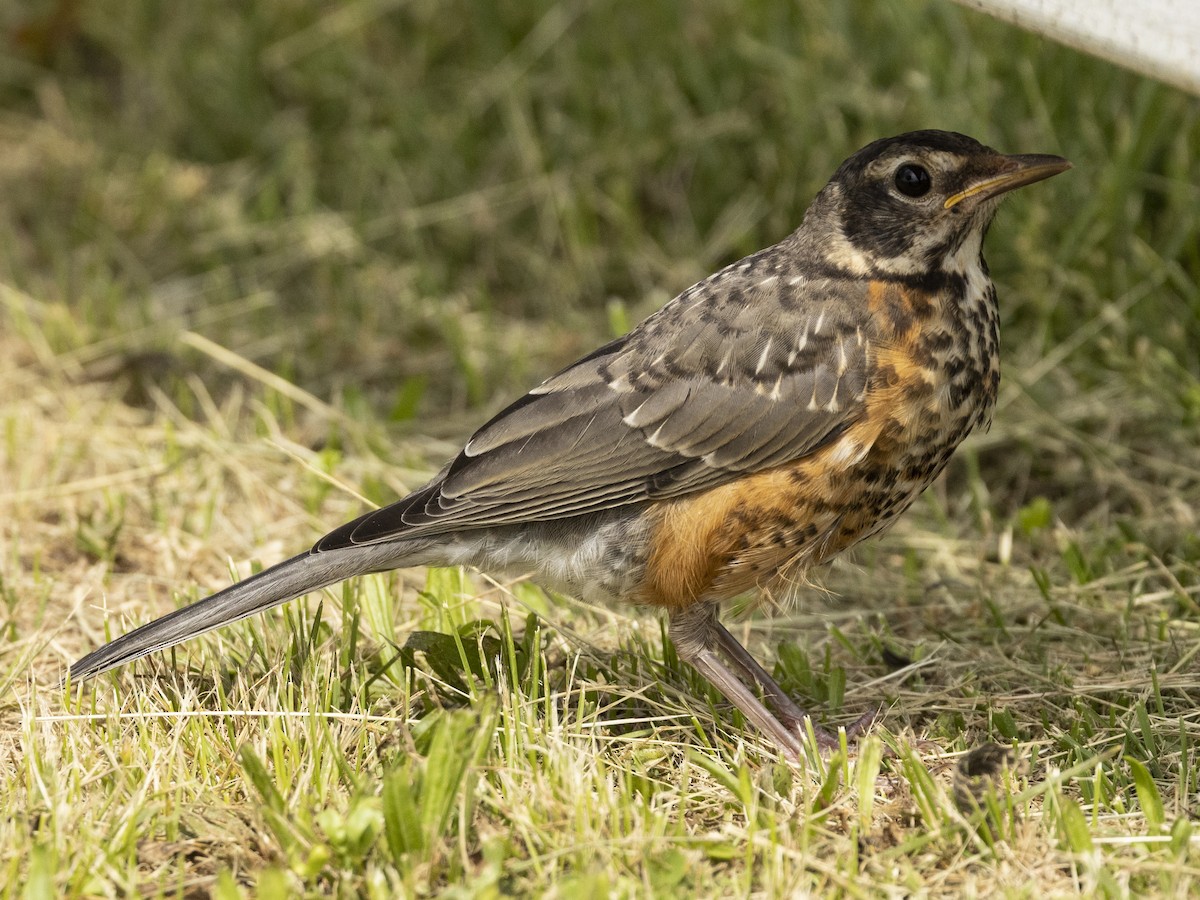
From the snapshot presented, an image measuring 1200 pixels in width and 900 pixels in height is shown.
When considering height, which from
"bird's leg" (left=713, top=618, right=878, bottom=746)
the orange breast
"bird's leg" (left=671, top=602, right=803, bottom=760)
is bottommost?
"bird's leg" (left=713, top=618, right=878, bottom=746)

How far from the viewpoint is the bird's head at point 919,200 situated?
12.4ft

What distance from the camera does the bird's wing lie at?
149 inches

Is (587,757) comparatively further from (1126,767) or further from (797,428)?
(1126,767)

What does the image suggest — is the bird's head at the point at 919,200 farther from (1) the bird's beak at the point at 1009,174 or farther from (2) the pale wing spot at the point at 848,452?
(2) the pale wing spot at the point at 848,452

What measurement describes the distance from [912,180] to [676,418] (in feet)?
2.81

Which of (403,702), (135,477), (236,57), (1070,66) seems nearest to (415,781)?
(403,702)

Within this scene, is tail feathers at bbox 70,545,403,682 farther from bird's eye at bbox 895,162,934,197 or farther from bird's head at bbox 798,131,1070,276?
bird's eye at bbox 895,162,934,197

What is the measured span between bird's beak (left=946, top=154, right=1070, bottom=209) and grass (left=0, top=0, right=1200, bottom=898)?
1.23 meters

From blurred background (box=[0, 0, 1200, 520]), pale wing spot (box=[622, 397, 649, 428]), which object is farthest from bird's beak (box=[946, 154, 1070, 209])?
blurred background (box=[0, 0, 1200, 520])

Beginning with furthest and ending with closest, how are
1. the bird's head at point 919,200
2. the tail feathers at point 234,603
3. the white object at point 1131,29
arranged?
the bird's head at point 919,200 < the tail feathers at point 234,603 < the white object at point 1131,29

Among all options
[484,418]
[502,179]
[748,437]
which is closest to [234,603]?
[748,437]

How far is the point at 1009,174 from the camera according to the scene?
12.3 feet

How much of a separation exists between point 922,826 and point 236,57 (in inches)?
225

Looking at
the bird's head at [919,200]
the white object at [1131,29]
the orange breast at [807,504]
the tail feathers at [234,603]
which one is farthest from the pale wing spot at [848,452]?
the tail feathers at [234,603]
